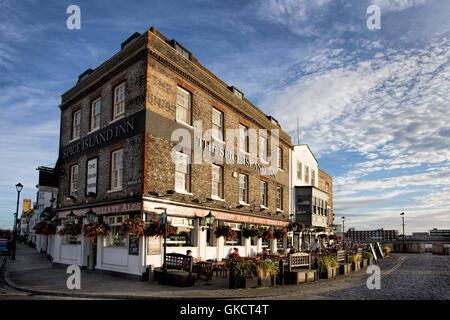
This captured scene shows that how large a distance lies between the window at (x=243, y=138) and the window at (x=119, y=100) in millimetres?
8237

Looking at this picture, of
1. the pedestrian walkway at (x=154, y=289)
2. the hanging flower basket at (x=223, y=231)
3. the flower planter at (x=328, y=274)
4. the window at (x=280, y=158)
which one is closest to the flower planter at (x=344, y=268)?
the flower planter at (x=328, y=274)

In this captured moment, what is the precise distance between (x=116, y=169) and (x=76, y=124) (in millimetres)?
6001

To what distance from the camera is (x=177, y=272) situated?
44.0ft

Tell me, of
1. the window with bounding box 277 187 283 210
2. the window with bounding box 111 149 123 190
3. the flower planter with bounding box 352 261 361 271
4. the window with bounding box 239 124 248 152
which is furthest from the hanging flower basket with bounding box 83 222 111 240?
the window with bounding box 277 187 283 210

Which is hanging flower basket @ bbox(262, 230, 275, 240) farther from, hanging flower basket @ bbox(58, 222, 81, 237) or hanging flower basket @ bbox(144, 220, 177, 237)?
hanging flower basket @ bbox(58, 222, 81, 237)

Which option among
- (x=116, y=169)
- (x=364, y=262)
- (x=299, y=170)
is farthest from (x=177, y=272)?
(x=299, y=170)

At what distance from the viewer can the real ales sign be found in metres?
18.3

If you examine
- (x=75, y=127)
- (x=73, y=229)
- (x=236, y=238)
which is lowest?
(x=236, y=238)

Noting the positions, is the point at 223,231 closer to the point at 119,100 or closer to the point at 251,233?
the point at 251,233

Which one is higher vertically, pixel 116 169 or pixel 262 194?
pixel 116 169

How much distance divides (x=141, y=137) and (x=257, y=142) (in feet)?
36.8

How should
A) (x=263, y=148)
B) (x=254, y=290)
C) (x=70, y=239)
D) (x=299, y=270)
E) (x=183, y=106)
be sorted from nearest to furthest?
1. (x=254, y=290)
2. (x=299, y=270)
3. (x=183, y=106)
4. (x=70, y=239)
5. (x=263, y=148)

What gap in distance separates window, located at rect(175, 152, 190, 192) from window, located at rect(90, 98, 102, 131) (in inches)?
206
